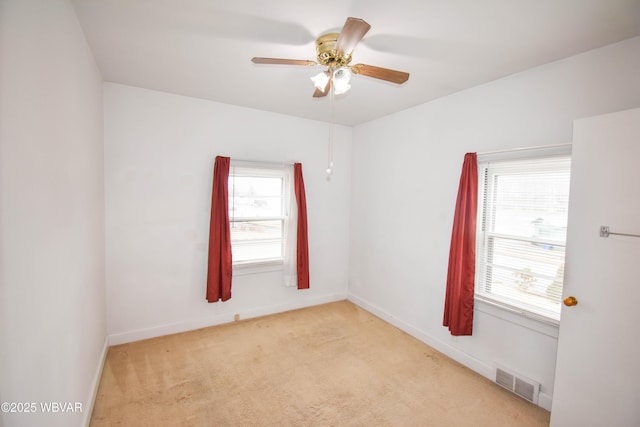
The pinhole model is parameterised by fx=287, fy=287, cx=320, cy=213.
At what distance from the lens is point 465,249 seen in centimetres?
266

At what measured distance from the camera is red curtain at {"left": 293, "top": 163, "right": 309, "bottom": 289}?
3.76 meters

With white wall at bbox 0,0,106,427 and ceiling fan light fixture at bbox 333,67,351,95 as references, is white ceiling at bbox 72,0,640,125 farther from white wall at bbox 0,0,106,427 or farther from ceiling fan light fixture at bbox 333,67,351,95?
white wall at bbox 0,0,106,427

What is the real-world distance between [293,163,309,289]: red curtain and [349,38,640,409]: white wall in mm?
850

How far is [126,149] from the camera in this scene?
9.53 ft

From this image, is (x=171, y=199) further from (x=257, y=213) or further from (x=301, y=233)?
(x=301, y=233)

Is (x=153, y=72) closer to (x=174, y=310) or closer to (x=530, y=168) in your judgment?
(x=174, y=310)

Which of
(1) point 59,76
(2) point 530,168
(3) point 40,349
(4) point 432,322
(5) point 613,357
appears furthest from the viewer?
(4) point 432,322

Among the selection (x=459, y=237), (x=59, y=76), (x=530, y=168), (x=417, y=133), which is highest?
(x=417, y=133)

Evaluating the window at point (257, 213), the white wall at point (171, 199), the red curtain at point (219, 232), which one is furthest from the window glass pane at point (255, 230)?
the white wall at point (171, 199)

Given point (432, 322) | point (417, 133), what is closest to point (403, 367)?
point (432, 322)

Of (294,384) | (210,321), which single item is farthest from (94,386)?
(294,384)

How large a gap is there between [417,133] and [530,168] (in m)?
1.23

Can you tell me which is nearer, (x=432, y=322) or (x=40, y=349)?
(x=40, y=349)

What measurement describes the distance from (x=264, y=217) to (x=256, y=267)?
65 centimetres
